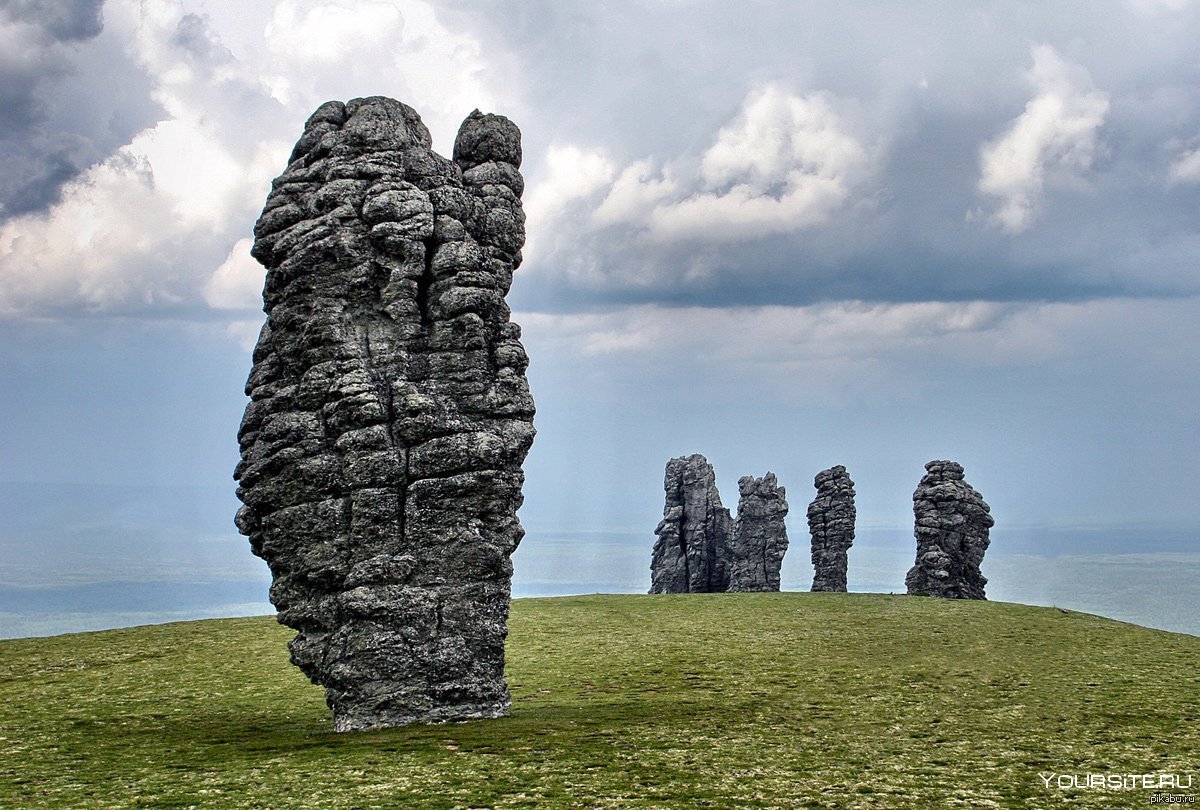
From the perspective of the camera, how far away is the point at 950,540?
95.3 metres

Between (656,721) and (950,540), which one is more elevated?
(950,540)

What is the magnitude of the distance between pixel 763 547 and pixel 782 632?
149ft

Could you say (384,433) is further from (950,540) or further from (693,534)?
(693,534)

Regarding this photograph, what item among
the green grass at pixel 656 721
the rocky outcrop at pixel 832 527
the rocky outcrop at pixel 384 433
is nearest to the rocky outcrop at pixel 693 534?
the rocky outcrop at pixel 832 527

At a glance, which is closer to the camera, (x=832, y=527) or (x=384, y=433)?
(x=384, y=433)

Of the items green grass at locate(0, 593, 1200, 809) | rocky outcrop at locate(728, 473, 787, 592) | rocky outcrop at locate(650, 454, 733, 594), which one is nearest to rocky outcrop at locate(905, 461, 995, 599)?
rocky outcrop at locate(728, 473, 787, 592)

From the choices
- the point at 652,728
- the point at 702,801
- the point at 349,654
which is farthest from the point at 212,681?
the point at 702,801

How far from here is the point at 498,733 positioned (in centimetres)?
3778

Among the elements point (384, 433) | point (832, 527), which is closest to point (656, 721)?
point (384, 433)

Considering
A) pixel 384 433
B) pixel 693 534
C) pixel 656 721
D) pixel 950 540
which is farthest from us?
pixel 693 534

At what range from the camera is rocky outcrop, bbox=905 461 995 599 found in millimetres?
94062

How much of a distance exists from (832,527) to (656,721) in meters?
74.1

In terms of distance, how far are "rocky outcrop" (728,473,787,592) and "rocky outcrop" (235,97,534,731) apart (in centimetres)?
7185

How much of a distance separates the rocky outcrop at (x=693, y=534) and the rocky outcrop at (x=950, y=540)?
83.4 feet
